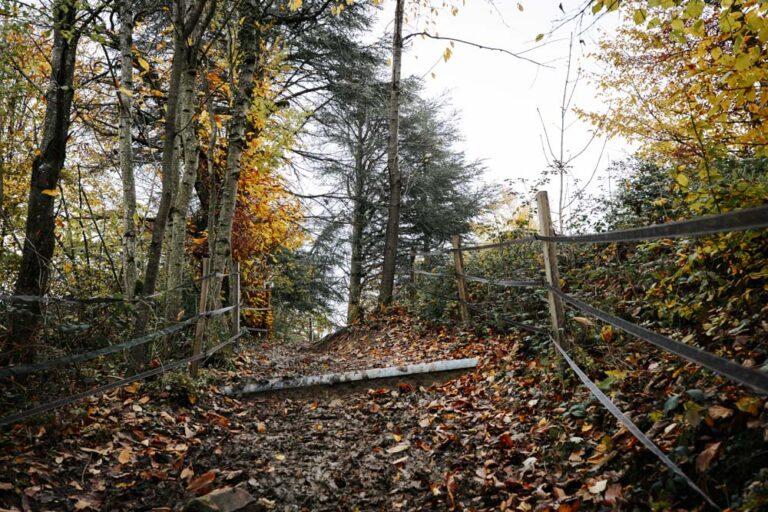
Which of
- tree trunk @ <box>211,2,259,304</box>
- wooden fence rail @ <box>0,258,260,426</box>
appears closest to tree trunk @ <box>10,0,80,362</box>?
wooden fence rail @ <box>0,258,260,426</box>

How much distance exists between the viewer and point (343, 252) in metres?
16.9

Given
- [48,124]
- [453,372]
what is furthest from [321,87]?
[453,372]

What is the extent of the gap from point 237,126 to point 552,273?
15.5 ft

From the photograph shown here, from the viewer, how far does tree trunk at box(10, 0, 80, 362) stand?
4387 mm

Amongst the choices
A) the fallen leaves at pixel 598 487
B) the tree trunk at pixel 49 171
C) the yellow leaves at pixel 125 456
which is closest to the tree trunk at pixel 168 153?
the tree trunk at pixel 49 171

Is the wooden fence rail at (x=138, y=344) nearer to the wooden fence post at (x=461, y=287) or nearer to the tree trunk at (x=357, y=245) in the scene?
the wooden fence post at (x=461, y=287)

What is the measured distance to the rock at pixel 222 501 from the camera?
9.01ft

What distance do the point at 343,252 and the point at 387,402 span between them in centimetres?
1217

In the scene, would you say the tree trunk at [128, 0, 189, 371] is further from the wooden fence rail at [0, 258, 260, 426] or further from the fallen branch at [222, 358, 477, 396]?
the fallen branch at [222, 358, 477, 396]

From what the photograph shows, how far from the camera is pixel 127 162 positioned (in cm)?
568

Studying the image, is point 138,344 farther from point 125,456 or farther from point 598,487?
point 598,487

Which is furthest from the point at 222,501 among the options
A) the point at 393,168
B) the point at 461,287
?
the point at 393,168

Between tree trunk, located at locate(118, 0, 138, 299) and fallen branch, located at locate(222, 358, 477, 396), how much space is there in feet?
6.05

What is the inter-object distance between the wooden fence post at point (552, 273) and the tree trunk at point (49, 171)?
454cm
